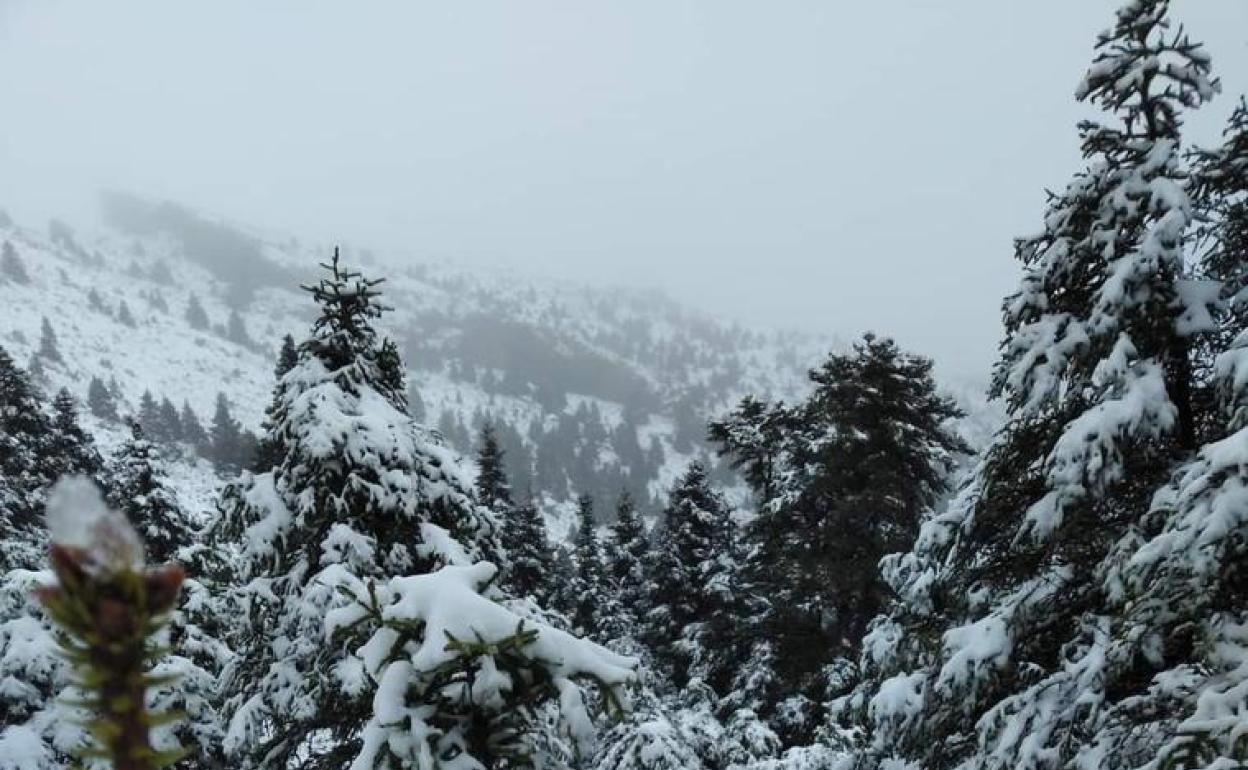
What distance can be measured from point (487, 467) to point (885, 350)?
49.4 ft

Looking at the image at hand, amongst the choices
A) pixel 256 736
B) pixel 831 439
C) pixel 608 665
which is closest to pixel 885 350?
pixel 831 439

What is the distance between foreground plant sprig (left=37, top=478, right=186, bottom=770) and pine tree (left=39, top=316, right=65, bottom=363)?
198799 millimetres

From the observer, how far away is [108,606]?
0.87m

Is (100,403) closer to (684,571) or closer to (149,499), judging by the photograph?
(684,571)

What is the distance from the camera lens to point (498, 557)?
437 inches

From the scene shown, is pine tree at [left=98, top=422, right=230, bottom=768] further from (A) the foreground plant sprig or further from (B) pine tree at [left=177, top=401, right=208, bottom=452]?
(B) pine tree at [left=177, top=401, right=208, bottom=452]

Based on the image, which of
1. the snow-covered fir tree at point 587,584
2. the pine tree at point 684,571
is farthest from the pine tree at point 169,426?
the pine tree at point 684,571

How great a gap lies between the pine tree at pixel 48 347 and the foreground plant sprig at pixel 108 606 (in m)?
199

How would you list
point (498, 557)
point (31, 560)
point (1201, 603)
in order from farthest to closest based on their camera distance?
point (31, 560), point (498, 557), point (1201, 603)

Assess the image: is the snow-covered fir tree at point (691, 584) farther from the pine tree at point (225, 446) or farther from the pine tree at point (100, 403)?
the pine tree at point (100, 403)

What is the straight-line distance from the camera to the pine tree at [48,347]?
165 meters

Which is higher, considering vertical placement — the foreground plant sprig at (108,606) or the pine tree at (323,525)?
the foreground plant sprig at (108,606)

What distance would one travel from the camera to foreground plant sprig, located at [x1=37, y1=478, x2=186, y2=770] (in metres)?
0.81

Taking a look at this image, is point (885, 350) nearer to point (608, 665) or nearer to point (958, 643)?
point (958, 643)
